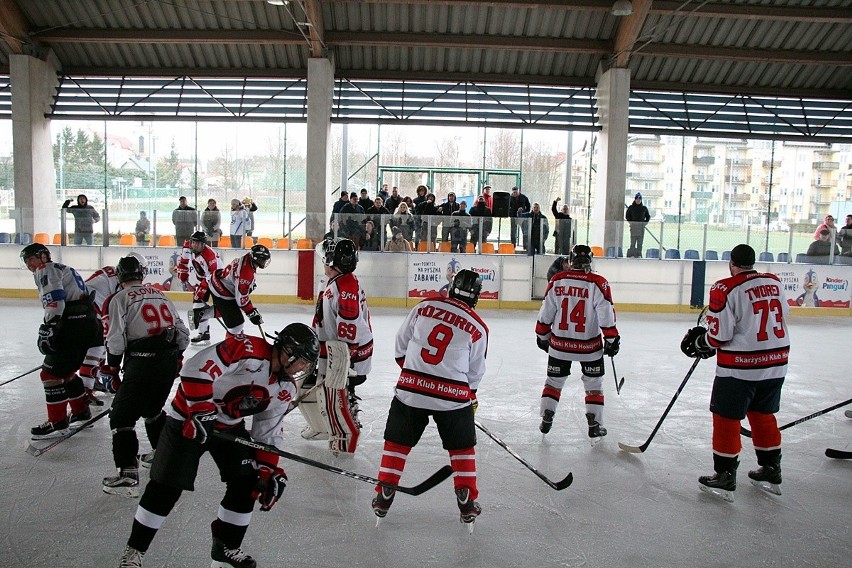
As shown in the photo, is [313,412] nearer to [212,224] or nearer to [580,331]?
[580,331]

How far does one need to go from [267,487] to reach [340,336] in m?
1.75

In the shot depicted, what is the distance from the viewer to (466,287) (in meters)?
3.56

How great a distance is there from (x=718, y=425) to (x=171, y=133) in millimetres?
15298

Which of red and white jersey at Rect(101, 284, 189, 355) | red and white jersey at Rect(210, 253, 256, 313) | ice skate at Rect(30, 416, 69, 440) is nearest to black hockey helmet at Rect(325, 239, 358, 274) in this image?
red and white jersey at Rect(101, 284, 189, 355)

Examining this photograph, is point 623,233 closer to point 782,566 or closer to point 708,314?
point 708,314

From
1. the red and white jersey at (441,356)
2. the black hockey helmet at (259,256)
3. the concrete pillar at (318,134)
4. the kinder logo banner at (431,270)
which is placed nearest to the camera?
the red and white jersey at (441,356)

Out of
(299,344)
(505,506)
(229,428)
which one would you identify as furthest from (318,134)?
(299,344)

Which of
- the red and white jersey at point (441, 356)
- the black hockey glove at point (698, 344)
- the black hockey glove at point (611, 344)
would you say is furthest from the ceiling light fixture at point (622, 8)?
the red and white jersey at point (441, 356)

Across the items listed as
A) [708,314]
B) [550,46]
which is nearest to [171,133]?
[550,46]

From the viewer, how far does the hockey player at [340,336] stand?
175 inches

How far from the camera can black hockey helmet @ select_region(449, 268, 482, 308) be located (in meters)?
3.56

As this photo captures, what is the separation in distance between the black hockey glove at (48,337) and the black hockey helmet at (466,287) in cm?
273

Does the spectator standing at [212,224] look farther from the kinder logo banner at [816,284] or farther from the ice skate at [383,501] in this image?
the kinder logo banner at [816,284]

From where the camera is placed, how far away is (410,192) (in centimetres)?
1623
